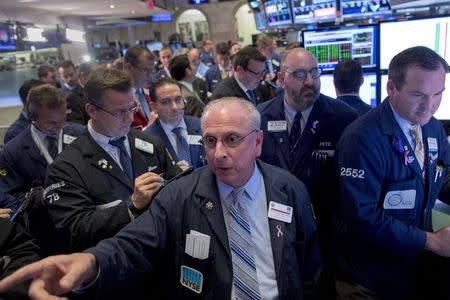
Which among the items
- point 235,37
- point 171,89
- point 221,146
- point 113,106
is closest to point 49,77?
point 171,89

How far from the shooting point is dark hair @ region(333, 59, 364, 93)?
2982mm

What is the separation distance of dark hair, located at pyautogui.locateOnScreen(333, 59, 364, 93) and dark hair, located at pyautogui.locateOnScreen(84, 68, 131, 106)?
5.90 feet

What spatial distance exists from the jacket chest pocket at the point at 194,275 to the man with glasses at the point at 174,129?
1.30 metres

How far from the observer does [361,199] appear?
1.71 metres

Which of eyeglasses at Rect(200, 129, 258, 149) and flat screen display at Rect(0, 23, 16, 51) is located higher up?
flat screen display at Rect(0, 23, 16, 51)

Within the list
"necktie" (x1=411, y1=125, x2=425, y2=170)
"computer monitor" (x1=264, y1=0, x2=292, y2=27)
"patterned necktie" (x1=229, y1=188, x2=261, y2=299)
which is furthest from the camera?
"computer monitor" (x1=264, y1=0, x2=292, y2=27)

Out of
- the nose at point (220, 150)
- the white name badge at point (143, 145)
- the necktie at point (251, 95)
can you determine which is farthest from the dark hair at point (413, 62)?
the necktie at point (251, 95)

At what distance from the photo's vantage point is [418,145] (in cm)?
183

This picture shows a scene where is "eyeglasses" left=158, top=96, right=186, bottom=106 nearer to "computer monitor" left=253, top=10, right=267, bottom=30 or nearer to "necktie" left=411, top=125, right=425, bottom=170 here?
"necktie" left=411, top=125, right=425, bottom=170

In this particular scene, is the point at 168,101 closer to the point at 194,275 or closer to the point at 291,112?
the point at 291,112

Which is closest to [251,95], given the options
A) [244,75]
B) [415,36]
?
[244,75]

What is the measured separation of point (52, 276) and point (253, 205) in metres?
0.82

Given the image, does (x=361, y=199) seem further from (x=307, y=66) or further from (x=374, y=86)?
(x=374, y=86)

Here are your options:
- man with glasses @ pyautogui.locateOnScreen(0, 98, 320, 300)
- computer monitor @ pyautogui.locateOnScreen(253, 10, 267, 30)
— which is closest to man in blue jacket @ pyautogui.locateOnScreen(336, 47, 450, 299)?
man with glasses @ pyautogui.locateOnScreen(0, 98, 320, 300)
